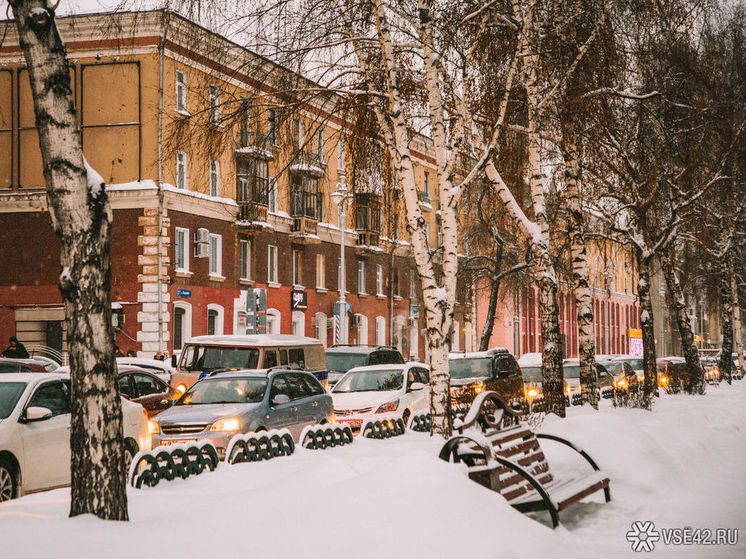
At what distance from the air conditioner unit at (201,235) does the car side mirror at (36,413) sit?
2952cm

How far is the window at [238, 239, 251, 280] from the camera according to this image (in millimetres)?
44781

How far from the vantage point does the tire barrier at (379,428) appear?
13.5 m

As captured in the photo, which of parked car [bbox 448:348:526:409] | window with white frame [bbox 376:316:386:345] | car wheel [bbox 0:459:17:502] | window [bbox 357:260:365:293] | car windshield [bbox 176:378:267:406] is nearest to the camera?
car wheel [bbox 0:459:17:502]

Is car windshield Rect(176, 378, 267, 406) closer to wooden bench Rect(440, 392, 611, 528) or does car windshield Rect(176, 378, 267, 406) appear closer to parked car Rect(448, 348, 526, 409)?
wooden bench Rect(440, 392, 611, 528)

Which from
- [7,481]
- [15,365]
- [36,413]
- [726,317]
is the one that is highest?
[726,317]

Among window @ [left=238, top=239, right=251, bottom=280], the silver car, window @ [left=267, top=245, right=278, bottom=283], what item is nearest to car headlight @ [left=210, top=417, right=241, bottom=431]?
the silver car

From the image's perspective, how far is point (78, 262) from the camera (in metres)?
6.57

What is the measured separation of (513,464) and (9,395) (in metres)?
6.75

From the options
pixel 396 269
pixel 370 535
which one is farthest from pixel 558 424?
→ pixel 396 269

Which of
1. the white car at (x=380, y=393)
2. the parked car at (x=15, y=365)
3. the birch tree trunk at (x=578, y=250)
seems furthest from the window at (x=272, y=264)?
the birch tree trunk at (x=578, y=250)

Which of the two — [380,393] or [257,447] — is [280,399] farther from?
[380,393]

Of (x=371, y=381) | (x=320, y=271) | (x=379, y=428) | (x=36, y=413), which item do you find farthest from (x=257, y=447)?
(x=320, y=271)

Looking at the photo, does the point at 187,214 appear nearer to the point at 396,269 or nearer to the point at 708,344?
the point at 396,269

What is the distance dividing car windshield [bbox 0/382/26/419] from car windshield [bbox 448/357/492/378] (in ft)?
42.8
